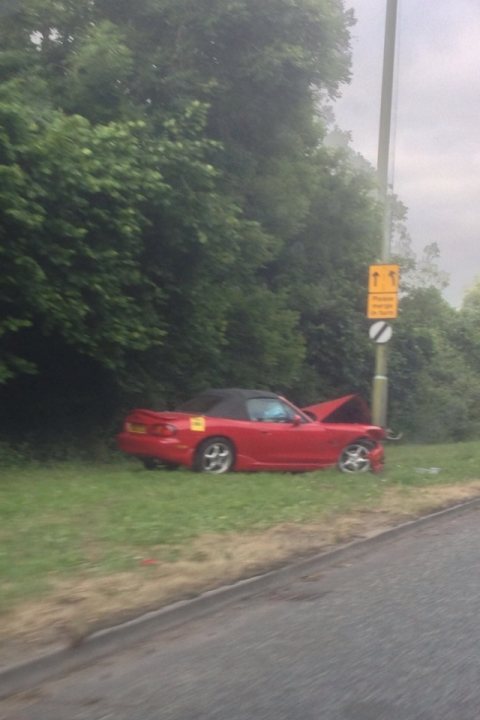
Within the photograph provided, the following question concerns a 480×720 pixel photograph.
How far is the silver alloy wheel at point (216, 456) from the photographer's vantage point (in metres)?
15.5

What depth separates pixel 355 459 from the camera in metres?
16.9

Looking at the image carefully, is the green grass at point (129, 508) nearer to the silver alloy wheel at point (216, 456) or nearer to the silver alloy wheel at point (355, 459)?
the silver alloy wheel at point (216, 456)

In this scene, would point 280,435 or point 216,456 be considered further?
point 280,435

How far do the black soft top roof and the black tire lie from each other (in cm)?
152

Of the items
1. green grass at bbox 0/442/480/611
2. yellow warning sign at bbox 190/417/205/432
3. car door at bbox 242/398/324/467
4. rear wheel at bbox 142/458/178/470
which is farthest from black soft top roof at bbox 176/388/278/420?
green grass at bbox 0/442/480/611

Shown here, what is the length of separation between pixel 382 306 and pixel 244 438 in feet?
12.5

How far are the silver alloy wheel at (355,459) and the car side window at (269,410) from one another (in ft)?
3.79

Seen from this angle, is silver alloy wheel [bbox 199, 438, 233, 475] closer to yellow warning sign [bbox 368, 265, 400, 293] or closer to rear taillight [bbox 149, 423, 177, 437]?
rear taillight [bbox 149, 423, 177, 437]

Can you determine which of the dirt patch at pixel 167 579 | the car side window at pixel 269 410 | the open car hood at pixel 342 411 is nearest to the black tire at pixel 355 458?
the car side window at pixel 269 410

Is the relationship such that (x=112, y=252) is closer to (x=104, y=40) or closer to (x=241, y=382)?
(x=104, y=40)

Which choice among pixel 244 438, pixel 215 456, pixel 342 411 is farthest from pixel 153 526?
pixel 342 411

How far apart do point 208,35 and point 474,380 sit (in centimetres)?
1765

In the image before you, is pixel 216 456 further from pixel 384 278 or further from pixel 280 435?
pixel 384 278

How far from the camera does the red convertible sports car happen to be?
50.4 feet
